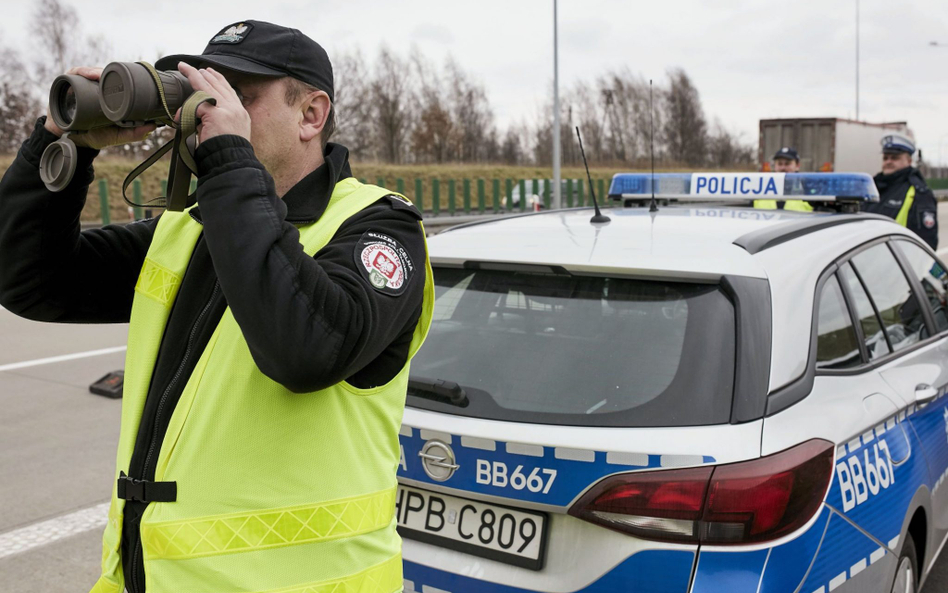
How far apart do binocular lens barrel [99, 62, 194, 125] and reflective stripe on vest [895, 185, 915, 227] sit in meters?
6.93

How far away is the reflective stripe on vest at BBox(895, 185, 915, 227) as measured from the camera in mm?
7098

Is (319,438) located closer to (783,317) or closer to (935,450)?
(783,317)

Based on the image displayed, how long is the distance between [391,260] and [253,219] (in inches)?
10.1

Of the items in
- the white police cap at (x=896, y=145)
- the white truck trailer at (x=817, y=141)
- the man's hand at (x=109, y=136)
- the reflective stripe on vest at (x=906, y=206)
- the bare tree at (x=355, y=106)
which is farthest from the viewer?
the bare tree at (x=355, y=106)

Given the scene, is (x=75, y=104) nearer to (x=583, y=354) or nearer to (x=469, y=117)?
(x=583, y=354)

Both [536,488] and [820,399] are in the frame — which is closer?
[536,488]

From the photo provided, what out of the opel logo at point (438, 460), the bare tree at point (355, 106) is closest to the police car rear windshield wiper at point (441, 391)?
the opel logo at point (438, 460)

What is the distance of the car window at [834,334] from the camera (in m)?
2.40

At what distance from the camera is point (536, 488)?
2020mm

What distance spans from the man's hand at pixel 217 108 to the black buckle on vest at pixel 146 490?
56 cm

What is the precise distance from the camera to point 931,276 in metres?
3.70

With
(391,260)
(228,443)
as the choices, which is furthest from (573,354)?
(228,443)

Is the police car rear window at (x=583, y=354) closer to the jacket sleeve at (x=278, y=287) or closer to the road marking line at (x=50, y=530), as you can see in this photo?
the jacket sleeve at (x=278, y=287)

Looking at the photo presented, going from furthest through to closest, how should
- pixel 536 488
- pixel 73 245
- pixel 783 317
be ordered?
pixel 783 317, pixel 536 488, pixel 73 245
